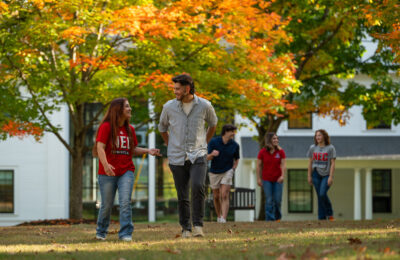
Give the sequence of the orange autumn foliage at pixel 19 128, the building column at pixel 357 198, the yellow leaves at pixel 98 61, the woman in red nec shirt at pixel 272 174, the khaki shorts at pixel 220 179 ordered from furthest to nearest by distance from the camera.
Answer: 1. the building column at pixel 357 198
2. the orange autumn foliage at pixel 19 128
3. the yellow leaves at pixel 98 61
4. the woman in red nec shirt at pixel 272 174
5. the khaki shorts at pixel 220 179

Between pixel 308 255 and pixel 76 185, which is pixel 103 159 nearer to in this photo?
pixel 308 255

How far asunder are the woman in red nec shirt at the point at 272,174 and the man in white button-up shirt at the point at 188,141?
546 cm

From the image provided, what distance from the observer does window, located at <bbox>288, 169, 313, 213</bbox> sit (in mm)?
Answer: 30500

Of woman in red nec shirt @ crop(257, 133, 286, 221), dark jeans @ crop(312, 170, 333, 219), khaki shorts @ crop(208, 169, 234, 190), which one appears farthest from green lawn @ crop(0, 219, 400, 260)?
woman in red nec shirt @ crop(257, 133, 286, 221)

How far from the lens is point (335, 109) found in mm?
21438

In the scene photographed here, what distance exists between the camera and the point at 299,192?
30578mm

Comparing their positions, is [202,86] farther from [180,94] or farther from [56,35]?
[180,94]

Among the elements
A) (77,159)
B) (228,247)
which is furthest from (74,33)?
(228,247)

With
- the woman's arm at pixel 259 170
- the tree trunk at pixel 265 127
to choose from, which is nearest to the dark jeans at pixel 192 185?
the woman's arm at pixel 259 170

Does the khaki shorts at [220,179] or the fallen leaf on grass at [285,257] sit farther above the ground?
the khaki shorts at [220,179]

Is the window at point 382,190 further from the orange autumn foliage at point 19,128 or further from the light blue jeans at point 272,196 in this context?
the orange autumn foliage at point 19,128

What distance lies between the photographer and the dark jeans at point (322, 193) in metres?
13.3

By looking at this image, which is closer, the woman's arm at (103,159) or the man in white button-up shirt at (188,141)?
the woman's arm at (103,159)

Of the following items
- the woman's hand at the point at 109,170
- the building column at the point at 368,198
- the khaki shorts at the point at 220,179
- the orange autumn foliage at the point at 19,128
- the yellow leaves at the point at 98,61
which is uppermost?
the yellow leaves at the point at 98,61
